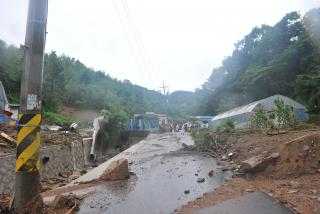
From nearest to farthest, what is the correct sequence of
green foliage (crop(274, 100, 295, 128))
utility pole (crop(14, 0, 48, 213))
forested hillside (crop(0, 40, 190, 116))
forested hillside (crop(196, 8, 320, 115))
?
utility pole (crop(14, 0, 48, 213)), green foliage (crop(274, 100, 295, 128)), forested hillside (crop(196, 8, 320, 115)), forested hillside (crop(0, 40, 190, 116))

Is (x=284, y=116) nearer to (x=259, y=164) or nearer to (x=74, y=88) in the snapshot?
(x=259, y=164)

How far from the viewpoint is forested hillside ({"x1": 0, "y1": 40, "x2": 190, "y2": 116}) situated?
49281mm

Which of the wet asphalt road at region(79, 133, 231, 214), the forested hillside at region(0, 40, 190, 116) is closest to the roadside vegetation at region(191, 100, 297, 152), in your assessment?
the wet asphalt road at region(79, 133, 231, 214)

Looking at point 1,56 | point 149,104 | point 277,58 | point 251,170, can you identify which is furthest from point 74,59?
point 251,170

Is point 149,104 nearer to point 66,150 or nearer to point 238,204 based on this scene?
point 66,150

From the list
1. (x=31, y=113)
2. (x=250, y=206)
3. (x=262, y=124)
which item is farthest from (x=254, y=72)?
(x=31, y=113)

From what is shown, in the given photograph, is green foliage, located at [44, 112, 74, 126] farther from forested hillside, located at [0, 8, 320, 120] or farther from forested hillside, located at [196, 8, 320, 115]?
forested hillside, located at [196, 8, 320, 115]

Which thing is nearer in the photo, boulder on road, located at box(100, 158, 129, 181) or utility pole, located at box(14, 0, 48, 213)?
utility pole, located at box(14, 0, 48, 213)

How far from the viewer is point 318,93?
1281 inches

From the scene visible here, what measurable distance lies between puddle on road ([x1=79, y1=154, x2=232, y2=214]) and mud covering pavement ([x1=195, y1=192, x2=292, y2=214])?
2.95ft

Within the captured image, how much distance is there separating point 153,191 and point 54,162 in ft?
24.5

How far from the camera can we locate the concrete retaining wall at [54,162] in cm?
951

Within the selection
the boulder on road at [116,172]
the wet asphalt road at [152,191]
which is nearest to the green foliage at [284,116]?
the wet asphalt road at [152,191]

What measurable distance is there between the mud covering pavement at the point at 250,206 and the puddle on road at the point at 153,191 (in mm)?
899
